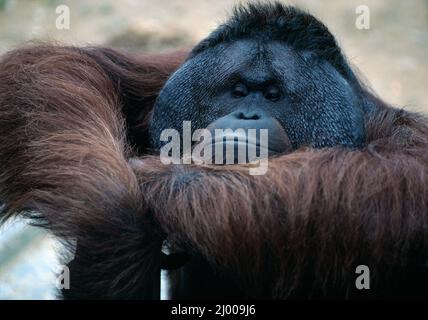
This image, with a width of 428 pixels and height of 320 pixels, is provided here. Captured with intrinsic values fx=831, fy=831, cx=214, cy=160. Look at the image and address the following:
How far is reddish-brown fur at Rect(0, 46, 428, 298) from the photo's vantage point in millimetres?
2545

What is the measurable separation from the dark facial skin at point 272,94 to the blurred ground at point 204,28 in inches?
167

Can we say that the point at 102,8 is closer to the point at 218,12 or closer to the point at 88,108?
the point at 218,12

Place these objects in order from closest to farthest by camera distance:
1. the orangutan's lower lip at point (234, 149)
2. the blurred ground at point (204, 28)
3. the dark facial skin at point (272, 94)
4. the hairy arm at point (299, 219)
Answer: the hairy arm at point (299, 219) < the orangutan's lower lip at point (234, 149) < the dark facial skin at point (272, 94) < the blurred ground at point (204, 28)

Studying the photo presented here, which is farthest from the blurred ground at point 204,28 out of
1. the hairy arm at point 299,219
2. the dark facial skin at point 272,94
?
the hairy arm at point 299,219

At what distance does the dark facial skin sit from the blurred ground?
4.25 meters

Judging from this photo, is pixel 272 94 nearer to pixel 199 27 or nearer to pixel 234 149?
pixel 234 149

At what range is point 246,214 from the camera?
8.36 ft

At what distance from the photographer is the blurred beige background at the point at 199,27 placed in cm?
799

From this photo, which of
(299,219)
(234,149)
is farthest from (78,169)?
(299,219)

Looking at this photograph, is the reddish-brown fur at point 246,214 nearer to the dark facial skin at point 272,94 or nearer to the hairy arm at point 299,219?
the hairy arm at point 299,219

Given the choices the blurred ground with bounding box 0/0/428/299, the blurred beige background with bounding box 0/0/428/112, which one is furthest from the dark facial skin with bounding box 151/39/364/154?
the blurred beige background with bounding box 0/0/428/112

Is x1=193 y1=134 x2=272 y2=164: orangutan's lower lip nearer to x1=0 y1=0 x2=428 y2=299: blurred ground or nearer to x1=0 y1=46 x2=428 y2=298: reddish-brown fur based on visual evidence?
x1=0 y1=46 x2=428 y2=298: reddish-brown fur
